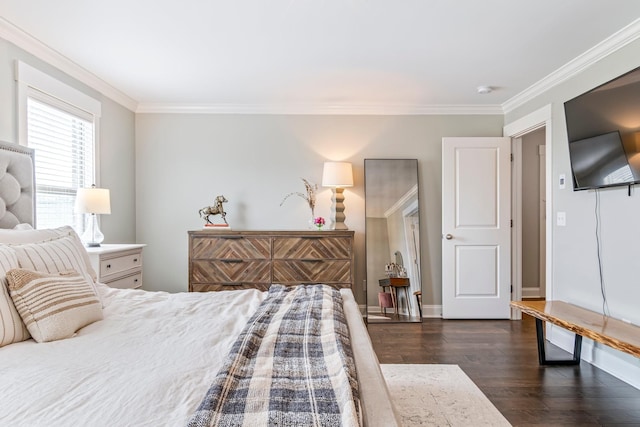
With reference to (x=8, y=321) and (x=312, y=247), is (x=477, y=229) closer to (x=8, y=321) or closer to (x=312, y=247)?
(x=312, y=247)

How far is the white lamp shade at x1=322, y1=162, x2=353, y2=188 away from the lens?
4.03 meters

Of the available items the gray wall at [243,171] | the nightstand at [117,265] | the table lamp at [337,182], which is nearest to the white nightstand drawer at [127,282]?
the nightstand at [117,265]

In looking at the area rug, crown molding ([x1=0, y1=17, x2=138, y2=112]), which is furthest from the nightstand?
the area rug

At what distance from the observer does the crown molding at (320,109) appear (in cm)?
426

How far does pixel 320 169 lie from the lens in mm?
4332

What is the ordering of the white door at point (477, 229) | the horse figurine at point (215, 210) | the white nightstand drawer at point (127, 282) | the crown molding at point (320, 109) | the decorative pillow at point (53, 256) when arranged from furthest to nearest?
the crown molding at point (320, 109) → the white door at point (477, 229) → the horse figurine at point (215, 210) → the white nightstand drawer at point (127, 282) → the decorative pillow at point (53, 256)

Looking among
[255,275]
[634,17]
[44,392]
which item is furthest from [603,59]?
[44,392]

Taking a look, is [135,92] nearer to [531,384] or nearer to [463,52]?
[463,52]

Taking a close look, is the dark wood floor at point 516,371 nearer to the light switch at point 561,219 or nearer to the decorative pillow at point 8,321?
the light switch at point 561,219

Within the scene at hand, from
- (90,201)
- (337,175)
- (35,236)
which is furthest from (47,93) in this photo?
(337,175)

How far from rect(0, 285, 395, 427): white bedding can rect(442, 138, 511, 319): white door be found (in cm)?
279

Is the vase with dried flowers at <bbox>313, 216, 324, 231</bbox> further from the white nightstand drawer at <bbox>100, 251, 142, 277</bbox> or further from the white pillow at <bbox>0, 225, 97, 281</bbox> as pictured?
the white pillow at <bbox>0, 225, 97, 281</bbox>

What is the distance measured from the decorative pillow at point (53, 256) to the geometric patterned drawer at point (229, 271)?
5.76 ft

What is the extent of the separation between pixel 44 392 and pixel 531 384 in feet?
9.32
